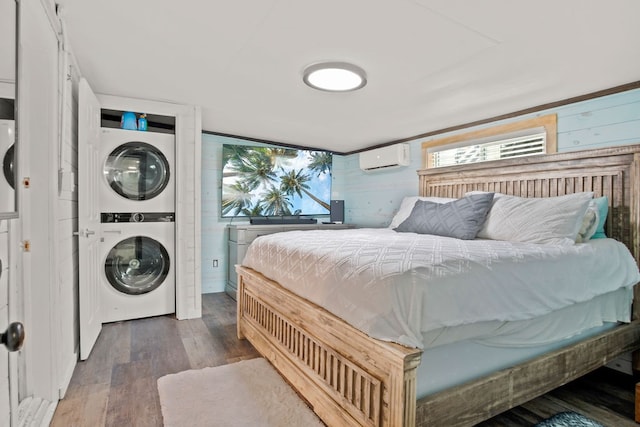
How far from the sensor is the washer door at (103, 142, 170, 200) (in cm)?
325

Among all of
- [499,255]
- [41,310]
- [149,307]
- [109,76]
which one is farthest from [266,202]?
[499,255]

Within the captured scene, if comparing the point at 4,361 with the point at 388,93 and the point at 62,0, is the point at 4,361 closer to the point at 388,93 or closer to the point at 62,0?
the point at 62,0

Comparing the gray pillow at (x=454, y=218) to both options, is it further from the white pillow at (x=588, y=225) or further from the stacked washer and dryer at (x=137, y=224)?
the stacked washer and dryer at (x=137, y=224)

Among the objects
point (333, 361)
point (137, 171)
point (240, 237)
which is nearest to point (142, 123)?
point (137, 171)

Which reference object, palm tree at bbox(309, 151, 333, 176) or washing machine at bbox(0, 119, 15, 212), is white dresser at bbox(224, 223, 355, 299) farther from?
washing machine at bbox(0, 119, 15, 212)

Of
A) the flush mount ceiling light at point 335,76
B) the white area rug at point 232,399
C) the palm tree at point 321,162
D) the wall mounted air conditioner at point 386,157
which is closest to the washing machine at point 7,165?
the white area rug at point 232,399

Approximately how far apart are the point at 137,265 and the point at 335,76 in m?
2.58

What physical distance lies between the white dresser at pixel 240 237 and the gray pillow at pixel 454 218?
1689 millimetres

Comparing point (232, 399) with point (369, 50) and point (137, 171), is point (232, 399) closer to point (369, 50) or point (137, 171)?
point (369, 50)

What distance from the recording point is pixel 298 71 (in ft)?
8.17

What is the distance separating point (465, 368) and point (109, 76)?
3106mm

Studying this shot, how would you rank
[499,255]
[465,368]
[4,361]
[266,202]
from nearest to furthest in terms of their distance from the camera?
[4,361], [465,368], [499,255], [266,202]

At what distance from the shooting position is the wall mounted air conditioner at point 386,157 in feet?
13.8

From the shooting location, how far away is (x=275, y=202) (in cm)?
479
